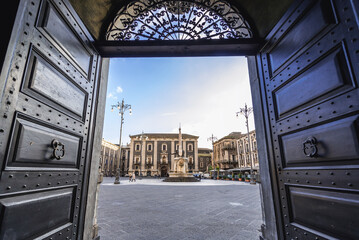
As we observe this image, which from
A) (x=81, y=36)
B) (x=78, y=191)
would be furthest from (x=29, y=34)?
(x=78, y=191)

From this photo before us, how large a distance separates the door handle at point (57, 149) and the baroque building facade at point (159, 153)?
140 feet

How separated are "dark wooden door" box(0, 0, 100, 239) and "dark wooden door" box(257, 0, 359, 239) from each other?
2.46 meters

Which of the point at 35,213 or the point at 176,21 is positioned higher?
the point at 176,21

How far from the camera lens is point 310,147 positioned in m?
1.61

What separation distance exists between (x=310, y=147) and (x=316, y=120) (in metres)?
0.27

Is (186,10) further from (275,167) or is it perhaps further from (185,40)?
(275,167)

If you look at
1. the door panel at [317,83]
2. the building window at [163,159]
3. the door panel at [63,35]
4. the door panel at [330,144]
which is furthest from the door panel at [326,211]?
the building window at [163,159]

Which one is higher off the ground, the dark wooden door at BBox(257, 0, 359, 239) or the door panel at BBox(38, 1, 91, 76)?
the door panel at BBox(38, 1, 91, 76)

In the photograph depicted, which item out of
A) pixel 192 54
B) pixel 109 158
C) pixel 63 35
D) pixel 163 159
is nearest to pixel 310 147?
pixel 192 54

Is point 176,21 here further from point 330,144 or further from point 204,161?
point 204,161

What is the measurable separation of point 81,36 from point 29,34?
85 cm

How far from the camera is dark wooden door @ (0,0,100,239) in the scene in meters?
1.25

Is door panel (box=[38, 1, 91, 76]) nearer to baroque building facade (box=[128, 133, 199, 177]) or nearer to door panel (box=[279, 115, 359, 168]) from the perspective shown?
door panel (box=[279, 115, 359, 168])

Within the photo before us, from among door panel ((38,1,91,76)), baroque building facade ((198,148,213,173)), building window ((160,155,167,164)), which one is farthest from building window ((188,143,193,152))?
door panel ((38,1,91,76))
